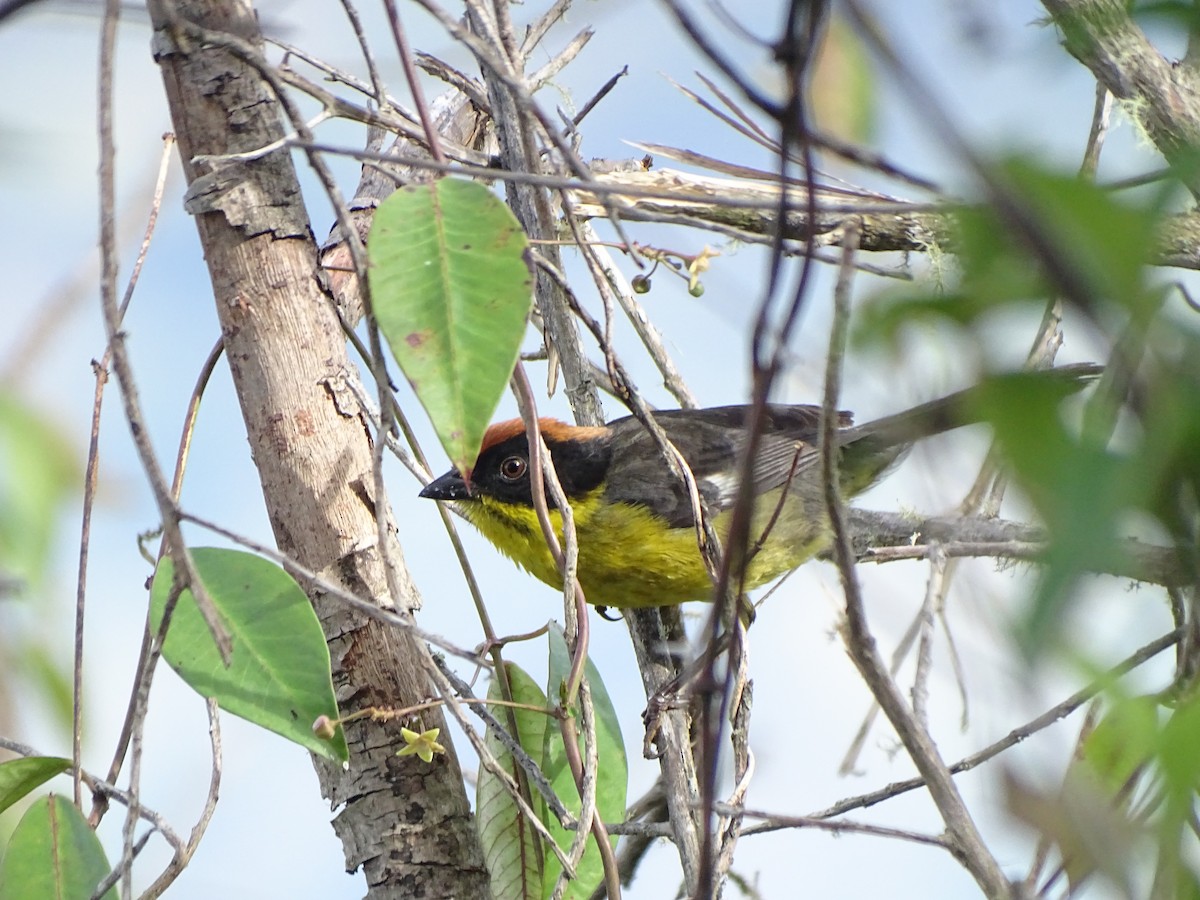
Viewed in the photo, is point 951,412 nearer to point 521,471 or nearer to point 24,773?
point 24,773

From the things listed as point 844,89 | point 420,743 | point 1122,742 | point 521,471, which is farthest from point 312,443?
point 521,471

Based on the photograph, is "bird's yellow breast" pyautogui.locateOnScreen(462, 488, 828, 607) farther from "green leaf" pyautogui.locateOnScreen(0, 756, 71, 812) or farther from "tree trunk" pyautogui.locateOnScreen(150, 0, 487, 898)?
"green leaf" pyautogui.locateOnScreen(0, 756, 71, 812)

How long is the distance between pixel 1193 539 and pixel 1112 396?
0.43 ft

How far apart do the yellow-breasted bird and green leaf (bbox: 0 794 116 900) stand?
1841mm

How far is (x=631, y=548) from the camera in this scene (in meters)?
4.21

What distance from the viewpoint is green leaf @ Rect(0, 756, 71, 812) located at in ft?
7.07

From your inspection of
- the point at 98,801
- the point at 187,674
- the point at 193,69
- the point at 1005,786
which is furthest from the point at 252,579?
the point at 1005,786

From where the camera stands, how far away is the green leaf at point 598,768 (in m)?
2.45

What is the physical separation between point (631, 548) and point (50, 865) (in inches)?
93.8

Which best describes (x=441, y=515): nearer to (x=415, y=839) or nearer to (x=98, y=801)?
(x=415, y=839)


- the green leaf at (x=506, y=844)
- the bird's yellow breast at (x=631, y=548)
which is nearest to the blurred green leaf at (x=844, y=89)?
the green leaf at (x=506, y=844)

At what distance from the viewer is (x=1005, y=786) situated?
1030 mm

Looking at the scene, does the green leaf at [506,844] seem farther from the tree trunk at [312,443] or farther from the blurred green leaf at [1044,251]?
the blurred green leaf at [1044,251]

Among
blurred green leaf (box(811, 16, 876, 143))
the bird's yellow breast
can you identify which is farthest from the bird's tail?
the bird's yellow breast
